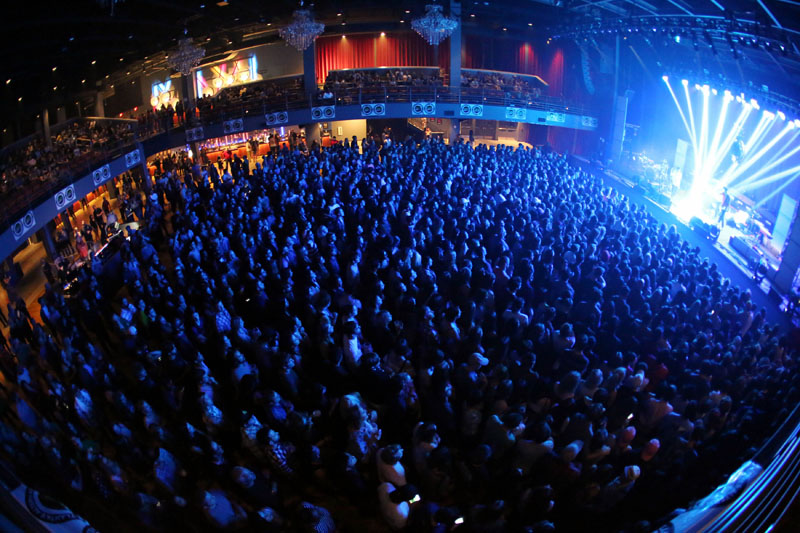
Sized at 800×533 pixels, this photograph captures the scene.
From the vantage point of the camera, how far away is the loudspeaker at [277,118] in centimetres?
1828

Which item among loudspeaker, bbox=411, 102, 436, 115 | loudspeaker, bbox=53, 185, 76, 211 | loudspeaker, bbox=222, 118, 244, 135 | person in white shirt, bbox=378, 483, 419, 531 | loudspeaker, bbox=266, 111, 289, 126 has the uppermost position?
loudspeaker, bbox=411, 102, 436, 115

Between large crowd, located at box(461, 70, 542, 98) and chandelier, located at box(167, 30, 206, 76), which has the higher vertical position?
large crowd, located at box(461, 70, 542, 98)

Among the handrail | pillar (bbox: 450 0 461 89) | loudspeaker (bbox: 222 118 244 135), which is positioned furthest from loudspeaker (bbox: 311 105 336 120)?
pillar (bbox: 450 0 461 89)

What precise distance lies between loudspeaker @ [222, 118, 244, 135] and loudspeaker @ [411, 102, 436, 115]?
6.74 meters

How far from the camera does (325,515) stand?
3824 millimetres

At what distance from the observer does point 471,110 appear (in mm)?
20344

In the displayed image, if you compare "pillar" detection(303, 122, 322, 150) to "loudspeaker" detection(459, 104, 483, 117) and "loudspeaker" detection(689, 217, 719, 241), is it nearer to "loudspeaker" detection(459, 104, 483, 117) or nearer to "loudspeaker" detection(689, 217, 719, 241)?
"loudspeaker" detection(459, 104, 483, 117)

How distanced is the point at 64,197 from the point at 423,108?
13063 mm

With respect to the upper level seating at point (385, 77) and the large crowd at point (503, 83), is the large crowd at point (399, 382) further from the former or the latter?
the large crowd at point (503, 83)

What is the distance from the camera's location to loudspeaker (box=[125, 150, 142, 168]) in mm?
15461

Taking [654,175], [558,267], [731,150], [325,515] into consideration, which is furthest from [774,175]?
[325,515]

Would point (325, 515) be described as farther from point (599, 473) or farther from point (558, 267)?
point (558, 267)

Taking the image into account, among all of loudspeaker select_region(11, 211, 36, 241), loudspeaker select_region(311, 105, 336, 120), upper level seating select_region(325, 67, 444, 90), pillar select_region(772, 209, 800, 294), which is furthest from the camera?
upper level seating select_region(325, 67, 444, 90)

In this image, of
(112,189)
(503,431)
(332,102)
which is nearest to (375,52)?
(332,102)
